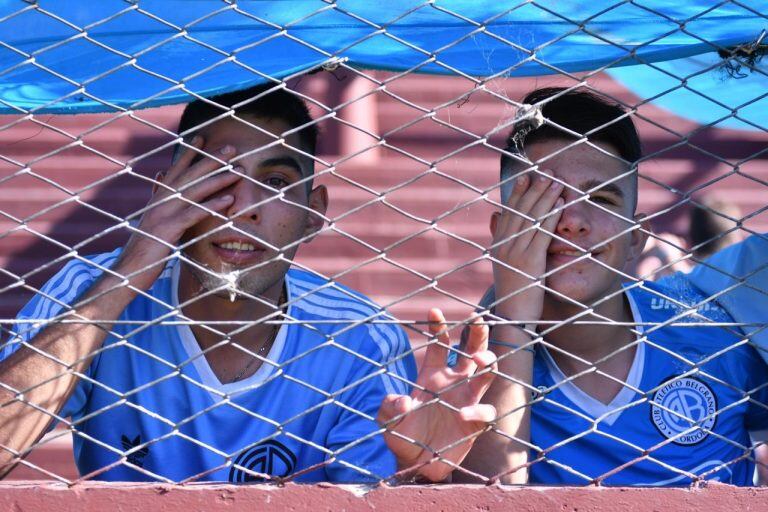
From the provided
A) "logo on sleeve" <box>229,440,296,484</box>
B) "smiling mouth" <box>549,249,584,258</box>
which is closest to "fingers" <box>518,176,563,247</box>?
"smiling mouth" <box>549,249,584,258</box>

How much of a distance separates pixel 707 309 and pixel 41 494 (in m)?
1.58

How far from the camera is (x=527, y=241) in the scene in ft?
6.89

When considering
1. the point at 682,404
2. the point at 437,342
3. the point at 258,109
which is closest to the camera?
the point at 437,342

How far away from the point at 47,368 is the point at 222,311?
54 centimetres

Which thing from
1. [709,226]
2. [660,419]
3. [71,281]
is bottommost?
[709,226]

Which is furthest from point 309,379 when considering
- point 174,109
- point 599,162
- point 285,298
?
point 174,109

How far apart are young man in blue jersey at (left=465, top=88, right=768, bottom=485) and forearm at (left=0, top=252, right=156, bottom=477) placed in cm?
79

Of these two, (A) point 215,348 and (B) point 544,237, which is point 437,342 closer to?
(B) point 544,237

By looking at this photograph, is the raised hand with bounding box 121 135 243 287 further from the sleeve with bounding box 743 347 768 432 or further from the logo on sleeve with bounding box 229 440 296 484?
the sleeve with bounding box 743 347 768 432

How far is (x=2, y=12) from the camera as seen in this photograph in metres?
2.24

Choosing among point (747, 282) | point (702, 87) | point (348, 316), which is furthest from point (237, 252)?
point (702, 87)

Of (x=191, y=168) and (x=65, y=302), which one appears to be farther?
(x=65, y=302)

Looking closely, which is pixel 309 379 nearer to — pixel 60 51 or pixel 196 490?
pixel 196 490

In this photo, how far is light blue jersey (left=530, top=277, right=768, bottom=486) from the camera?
88.8 inches
